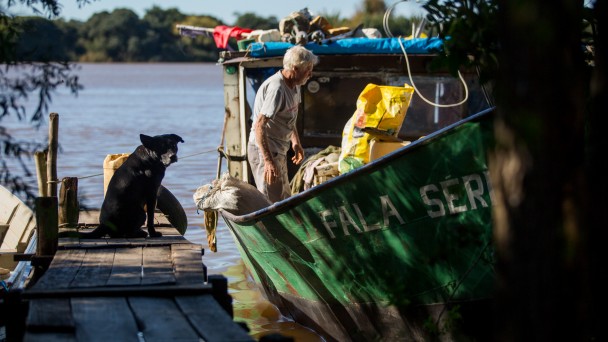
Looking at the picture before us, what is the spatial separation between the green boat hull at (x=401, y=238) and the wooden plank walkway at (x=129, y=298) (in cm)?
87

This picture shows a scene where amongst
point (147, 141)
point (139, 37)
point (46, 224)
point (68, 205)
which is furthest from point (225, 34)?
point (139, 37)

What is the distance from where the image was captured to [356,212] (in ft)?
23.8

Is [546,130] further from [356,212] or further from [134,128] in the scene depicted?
A: [134,128]

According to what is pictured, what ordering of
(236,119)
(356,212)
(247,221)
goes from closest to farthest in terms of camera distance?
(356,212), (247,221), (236,119)

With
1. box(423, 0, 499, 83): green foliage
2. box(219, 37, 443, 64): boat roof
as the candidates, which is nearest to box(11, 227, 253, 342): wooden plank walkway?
box(423, 0, 499, 83): green foliage

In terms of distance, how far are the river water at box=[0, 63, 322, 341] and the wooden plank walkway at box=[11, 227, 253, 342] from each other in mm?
569

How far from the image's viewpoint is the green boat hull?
6746mm

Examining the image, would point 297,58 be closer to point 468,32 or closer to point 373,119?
point 373,119

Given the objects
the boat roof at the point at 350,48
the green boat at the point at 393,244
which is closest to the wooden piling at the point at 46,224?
the green boat at the point at 393,244

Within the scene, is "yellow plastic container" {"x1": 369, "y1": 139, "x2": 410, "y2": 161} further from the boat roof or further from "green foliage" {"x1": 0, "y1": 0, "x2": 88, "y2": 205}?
"green foliage" {"x1": 0, "y1": 0, "x2": 88, "y2": 205}

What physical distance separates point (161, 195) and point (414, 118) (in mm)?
2954

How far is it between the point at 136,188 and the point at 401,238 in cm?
224

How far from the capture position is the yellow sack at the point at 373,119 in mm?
9164

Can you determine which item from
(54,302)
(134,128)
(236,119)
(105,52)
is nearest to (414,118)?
(236,119)
